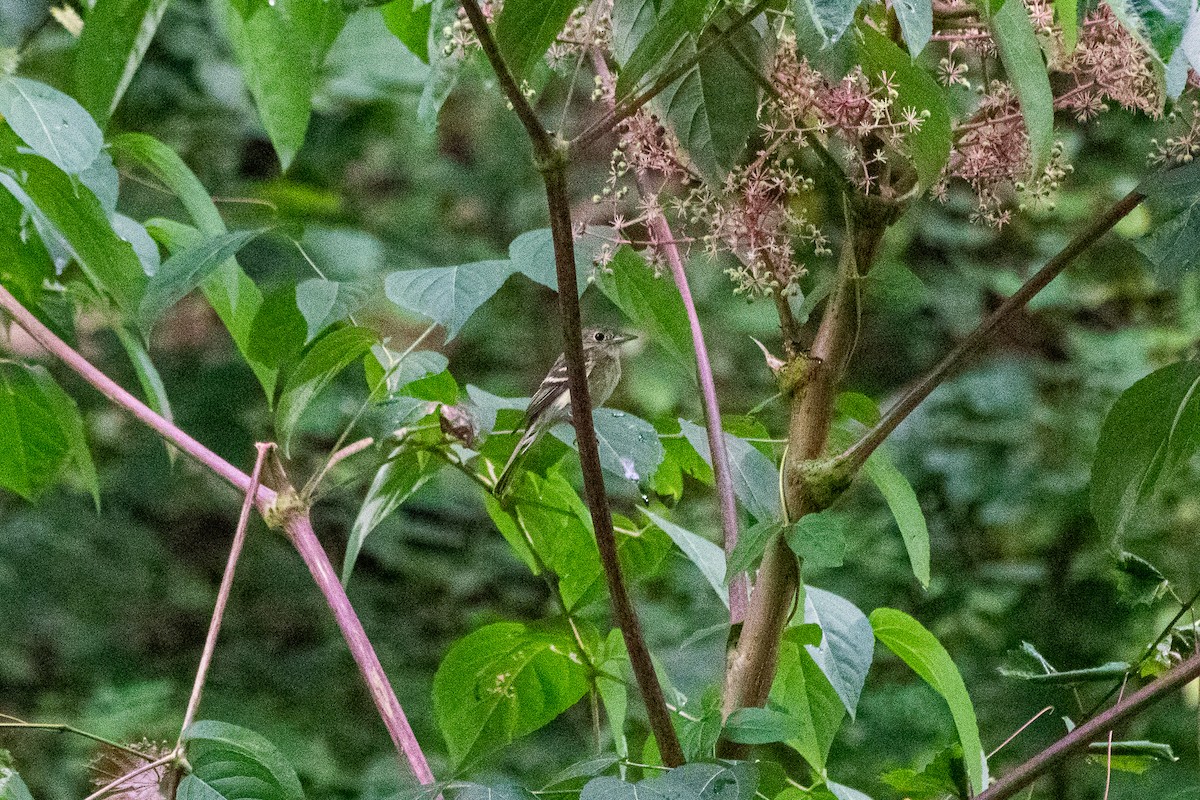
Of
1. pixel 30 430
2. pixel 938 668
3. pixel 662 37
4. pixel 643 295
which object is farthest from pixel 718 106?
pixel 30 430

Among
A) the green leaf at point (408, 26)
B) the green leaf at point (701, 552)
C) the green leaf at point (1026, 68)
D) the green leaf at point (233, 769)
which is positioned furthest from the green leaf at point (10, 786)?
the green leaf at point (1026, 68)

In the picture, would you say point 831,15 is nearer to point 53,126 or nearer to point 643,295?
point 643,295

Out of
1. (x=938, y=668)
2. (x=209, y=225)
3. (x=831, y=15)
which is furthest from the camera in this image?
(x=209, y=225)

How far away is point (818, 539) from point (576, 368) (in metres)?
0.18

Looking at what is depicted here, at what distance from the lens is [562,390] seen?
1.05 m

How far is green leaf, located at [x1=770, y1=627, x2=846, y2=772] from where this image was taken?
851 mm

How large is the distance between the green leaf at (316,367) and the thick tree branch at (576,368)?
24 cm

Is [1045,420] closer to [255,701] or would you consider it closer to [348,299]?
[255,701]

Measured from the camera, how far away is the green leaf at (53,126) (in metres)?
0.77

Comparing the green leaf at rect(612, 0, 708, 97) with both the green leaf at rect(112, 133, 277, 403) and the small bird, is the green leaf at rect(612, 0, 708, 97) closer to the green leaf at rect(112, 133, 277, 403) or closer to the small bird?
the small bird

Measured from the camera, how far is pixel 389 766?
252cm

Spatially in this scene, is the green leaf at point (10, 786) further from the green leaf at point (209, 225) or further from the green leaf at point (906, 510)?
the green leaf at point (906, 510)

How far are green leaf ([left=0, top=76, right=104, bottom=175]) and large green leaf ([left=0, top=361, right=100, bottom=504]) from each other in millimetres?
254

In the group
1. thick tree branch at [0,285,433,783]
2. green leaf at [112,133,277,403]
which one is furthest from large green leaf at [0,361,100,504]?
green leaf at [112,133,277,403]
